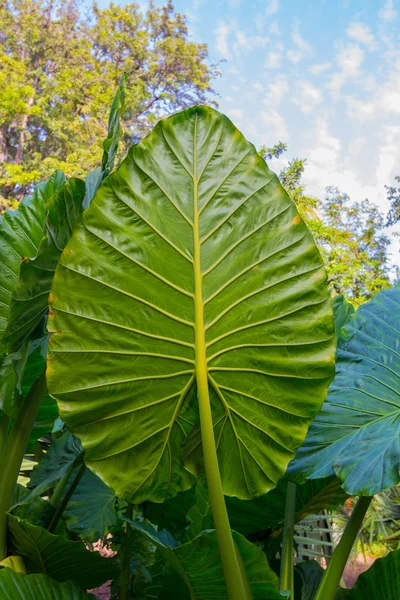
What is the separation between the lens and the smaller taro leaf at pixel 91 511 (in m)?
0.77

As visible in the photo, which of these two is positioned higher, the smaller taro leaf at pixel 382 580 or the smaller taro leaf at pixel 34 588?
the smaller taro leaf at pixel 382 580

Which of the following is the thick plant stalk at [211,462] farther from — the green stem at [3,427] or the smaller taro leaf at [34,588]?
the green stem at [3,427]

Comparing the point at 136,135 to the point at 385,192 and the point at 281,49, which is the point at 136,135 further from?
the point at 281,49

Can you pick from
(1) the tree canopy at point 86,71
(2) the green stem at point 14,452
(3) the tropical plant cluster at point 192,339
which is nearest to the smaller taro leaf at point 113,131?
(3) the tropical plant cluster at point 192,339

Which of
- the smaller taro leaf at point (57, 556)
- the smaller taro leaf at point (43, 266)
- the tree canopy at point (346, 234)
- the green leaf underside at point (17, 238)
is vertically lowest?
the smaller taro leaf at point (57, 556)

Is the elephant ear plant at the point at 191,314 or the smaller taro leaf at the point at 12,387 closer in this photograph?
the elephant ear plant at the point at 191,314

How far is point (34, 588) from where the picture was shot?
1.52ft

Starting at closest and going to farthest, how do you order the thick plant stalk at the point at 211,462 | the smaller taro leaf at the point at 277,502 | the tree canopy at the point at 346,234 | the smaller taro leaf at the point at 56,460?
1. the thick plant stalk at the point at 211,462
2. the smaller taro leaf at the point at 277,502
3. the smaller taro leaf at the point at 56,460
4. the tree canopy at the point at 346,234

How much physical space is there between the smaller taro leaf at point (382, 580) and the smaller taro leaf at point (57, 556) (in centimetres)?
28

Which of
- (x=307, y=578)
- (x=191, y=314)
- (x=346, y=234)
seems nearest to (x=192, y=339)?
(x=191, y=314)

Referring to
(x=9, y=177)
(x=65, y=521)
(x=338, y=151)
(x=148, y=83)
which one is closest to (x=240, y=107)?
→ (x=338, y=151)

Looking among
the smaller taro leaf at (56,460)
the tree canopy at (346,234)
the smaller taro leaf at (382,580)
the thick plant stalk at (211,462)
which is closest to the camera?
the thick plant stalk at (211,462)

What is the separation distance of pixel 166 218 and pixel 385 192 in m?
9.42

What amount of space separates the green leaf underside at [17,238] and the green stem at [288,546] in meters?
0.42
